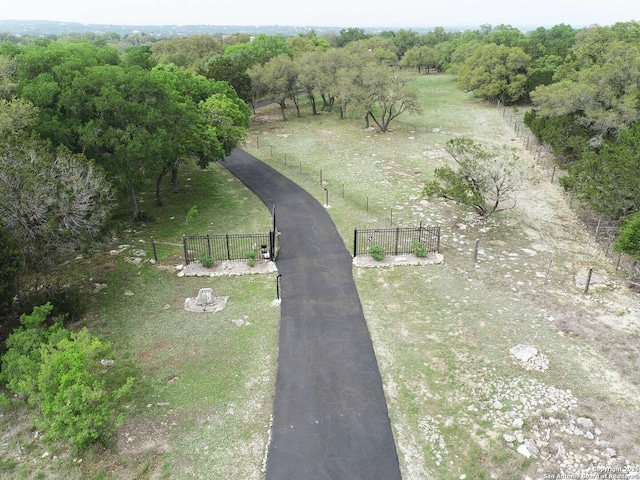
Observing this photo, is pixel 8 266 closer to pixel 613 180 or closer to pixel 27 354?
pixel 27 354

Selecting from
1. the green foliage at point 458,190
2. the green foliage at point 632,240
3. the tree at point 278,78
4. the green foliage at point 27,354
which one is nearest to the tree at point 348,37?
the tree at point 278,78

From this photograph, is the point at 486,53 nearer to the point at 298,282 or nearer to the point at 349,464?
the point at 298,282

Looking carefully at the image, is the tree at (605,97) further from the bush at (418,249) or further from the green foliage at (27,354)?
the green foliage at (27,354)

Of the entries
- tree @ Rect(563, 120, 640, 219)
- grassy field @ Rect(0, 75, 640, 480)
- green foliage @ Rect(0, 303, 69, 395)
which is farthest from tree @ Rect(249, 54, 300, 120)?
green foliage @ Rect(0, 303, 69, 395)

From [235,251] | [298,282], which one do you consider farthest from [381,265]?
[235,251]

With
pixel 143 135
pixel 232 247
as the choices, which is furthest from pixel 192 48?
pixel 232 247

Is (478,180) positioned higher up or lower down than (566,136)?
lower down

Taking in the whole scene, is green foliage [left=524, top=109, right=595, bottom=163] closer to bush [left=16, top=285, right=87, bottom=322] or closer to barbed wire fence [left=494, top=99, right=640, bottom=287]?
barbed wire fence [left=494, top=99, right=640, bottom=287]
